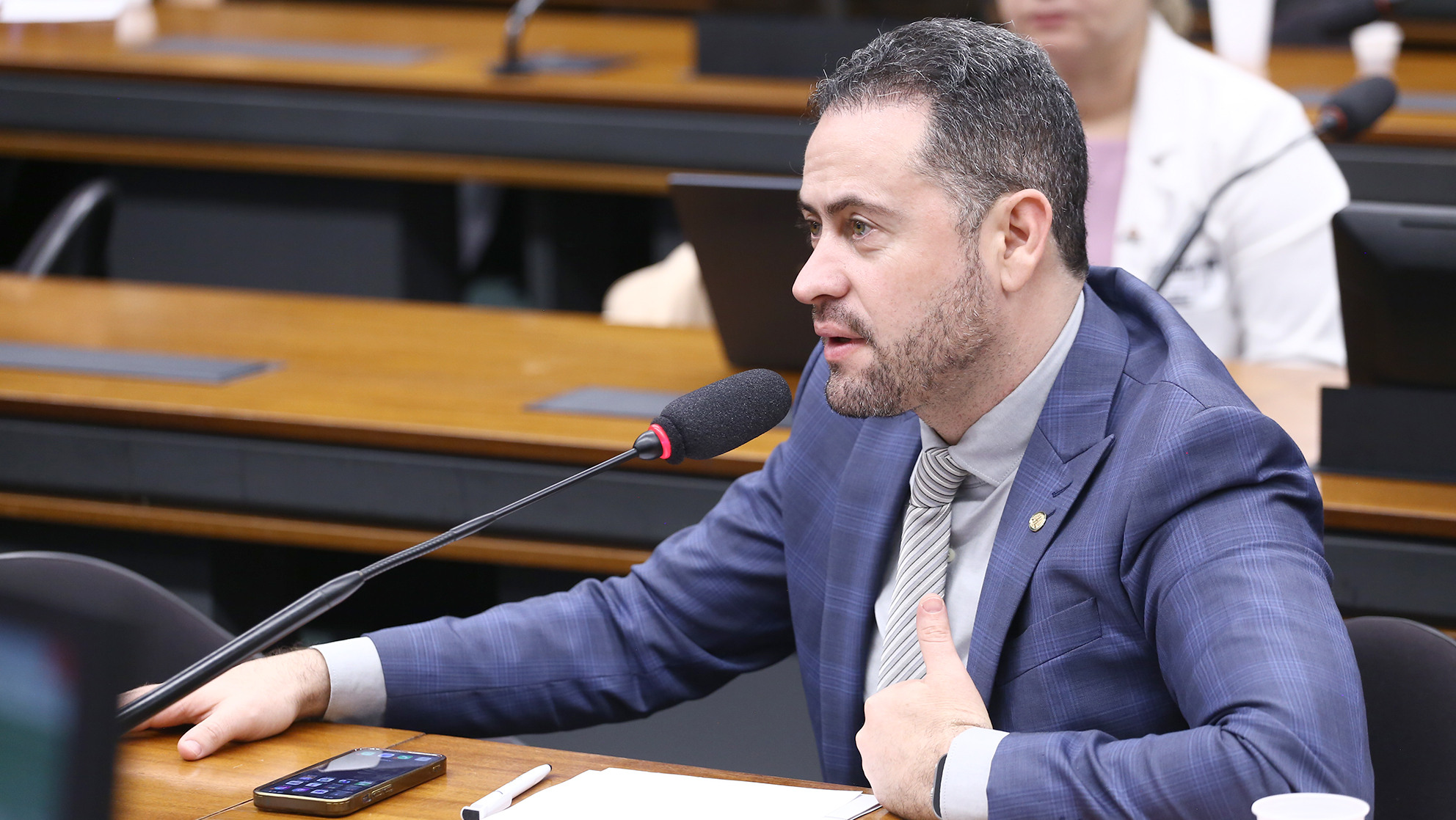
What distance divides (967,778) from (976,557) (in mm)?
274

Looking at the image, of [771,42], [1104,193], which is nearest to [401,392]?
[1104,193]

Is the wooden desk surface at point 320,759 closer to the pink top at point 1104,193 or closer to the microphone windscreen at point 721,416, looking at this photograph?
the microphone windscreen at point 721,416

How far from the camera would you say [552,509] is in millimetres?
2018

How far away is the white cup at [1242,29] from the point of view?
348 centimetres

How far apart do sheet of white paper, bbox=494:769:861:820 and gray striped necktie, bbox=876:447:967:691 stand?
18 cm

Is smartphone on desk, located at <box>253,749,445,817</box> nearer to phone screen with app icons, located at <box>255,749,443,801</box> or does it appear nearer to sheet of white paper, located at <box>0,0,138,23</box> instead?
phone screen with app icons, located at <box>255,749,443,801</box>

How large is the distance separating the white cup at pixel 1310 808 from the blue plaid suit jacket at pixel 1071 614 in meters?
0.07

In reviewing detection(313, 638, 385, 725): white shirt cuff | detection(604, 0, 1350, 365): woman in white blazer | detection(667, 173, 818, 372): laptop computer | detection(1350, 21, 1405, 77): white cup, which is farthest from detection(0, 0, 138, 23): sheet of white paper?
detection(1350, 21, 1405, 77): white cup

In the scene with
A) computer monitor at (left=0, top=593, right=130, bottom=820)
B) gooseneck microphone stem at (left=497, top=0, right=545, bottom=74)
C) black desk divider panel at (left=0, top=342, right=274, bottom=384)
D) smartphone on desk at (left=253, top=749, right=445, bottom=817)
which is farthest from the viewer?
gooseneck microphone stem at (left=497, top=0, right=545, bottom=74)

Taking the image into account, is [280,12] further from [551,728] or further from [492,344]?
[551,728]

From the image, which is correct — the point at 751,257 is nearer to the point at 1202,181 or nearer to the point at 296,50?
the point at 1202,181

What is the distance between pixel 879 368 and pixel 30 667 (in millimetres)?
726

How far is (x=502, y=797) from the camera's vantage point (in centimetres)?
114

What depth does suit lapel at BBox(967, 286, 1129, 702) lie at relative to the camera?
1.21m
